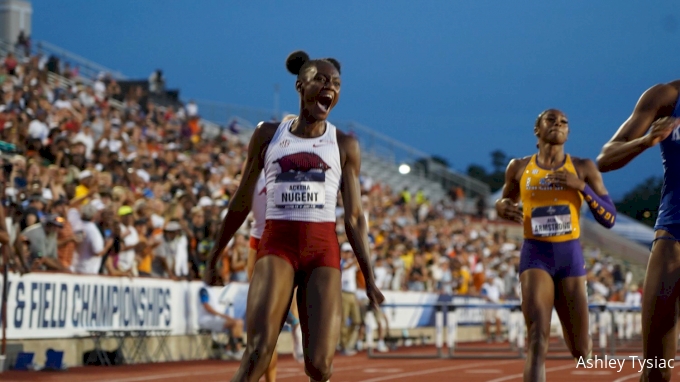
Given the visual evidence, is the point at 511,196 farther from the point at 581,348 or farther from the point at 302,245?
the point at 302,245

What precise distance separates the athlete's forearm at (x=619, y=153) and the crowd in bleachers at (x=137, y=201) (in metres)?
8.36

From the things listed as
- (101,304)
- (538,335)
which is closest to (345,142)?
(538,335)

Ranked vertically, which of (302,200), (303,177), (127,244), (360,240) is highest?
(127,244)

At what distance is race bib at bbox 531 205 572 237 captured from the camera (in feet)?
31.4

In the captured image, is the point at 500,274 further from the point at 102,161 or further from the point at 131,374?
the point at 131,374

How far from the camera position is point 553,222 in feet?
31.5

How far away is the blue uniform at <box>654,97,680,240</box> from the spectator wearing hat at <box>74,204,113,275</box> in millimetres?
11084

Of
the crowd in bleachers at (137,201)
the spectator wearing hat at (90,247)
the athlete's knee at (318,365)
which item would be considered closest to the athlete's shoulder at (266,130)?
the athlete's knee at (318,365)

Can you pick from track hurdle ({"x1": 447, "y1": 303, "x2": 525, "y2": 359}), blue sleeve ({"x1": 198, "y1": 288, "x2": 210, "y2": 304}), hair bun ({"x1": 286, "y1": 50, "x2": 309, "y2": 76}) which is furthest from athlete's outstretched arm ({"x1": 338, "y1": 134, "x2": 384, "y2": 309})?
track hurdle ({"x1": 447, "y1": 303, "x2": 525, "y2": 359})

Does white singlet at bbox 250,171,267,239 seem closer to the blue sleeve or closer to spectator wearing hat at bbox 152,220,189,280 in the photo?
spectator wearing hat at bbox 152,220,189,280

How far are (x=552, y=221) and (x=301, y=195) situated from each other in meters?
3.16

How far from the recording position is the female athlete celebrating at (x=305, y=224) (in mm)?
6781

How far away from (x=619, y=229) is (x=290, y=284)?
180 ft

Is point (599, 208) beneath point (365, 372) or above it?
above
